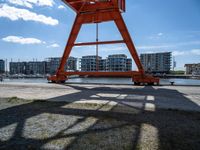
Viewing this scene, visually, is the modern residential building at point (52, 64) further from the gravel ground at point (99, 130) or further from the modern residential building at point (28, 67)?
the gravel ground at point (99, 130)

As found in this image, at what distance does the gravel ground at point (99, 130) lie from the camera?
10.3 ft

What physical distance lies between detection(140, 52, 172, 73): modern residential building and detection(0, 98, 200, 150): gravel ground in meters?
108

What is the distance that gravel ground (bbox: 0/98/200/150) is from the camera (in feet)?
10.3

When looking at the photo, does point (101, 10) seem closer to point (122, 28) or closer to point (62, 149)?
point (122, 28)

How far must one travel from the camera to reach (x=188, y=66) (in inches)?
4988

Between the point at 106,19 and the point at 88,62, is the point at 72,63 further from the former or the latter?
the point at 106,19

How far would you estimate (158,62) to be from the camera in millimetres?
115375

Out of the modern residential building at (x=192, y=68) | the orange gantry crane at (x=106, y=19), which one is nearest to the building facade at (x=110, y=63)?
the modern residential building at (x=192, y=68)

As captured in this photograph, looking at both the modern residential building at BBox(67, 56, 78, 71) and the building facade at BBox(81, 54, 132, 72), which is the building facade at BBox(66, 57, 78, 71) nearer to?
the modern residential building at BBox(67, 56, 78, 71)

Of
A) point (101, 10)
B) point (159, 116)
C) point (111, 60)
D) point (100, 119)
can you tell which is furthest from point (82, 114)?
point (111, 60)

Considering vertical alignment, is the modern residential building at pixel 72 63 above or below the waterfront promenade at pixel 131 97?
above

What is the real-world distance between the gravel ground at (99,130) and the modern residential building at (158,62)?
10783cm

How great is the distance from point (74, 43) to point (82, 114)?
37.9 ft

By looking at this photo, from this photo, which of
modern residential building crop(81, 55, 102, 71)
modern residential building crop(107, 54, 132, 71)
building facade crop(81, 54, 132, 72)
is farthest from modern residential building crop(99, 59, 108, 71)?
modern residential building crop(81, 55, 102, 71)
